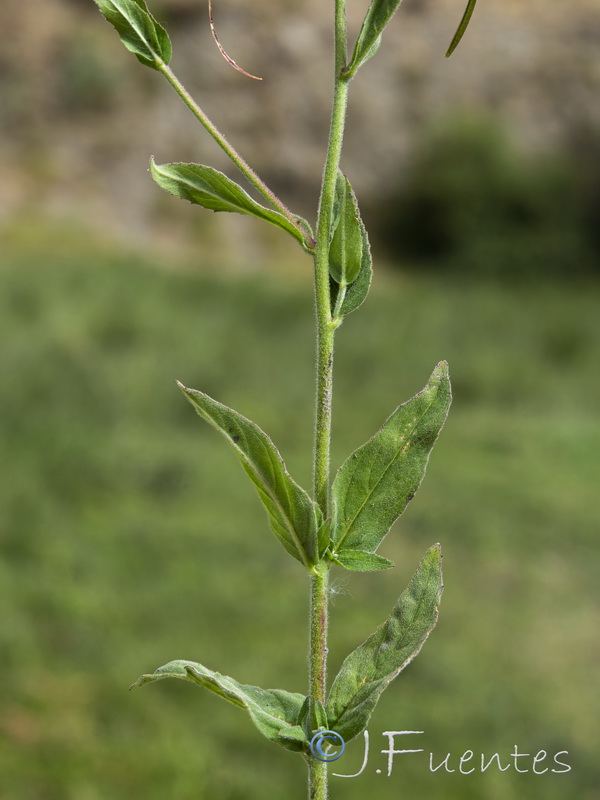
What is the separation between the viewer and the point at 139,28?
25 centimetres

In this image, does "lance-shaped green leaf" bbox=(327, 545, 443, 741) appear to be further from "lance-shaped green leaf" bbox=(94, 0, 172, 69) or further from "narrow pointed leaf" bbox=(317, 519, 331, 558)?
"lance-shaped green leaf" bbox=(94, 0, 172, 69)

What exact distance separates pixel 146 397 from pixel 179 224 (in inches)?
135

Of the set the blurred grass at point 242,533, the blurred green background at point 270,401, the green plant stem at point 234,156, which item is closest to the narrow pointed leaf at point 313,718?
the green plant stem at point 234,156

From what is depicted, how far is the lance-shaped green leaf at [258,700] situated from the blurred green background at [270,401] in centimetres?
27

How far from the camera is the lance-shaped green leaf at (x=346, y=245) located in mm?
251

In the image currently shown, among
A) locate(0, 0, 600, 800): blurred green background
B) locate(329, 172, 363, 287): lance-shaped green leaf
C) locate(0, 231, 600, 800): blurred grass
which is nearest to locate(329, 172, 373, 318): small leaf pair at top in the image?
locate(329, 172, 363, 287): lance-shaped green leaf

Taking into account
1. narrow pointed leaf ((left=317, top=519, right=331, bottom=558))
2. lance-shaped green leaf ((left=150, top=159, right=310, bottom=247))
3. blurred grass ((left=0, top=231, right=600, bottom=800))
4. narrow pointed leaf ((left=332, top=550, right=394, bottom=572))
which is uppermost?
lance-shaped green leaf ((left=150, top=159, right=310, bottom=247))

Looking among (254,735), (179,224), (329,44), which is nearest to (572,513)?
(254,735)

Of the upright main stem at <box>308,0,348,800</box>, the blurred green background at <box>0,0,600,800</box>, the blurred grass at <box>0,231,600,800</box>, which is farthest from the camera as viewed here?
the blurred green background at <box>0,0,600,800</box>

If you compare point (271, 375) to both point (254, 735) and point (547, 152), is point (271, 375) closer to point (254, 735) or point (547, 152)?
point (254, 735)

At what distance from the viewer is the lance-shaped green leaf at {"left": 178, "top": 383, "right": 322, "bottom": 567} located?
24 centimetres

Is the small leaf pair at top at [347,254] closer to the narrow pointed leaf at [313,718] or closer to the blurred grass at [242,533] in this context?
the narrow pointed leaf at [313,718]

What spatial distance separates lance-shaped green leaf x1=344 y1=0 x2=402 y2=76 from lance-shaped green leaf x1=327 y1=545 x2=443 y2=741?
119 mm

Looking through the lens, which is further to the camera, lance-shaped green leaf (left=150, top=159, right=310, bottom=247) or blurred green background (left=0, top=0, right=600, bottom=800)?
blurred green background (left=0, top=0, right=600, bottom=800)
